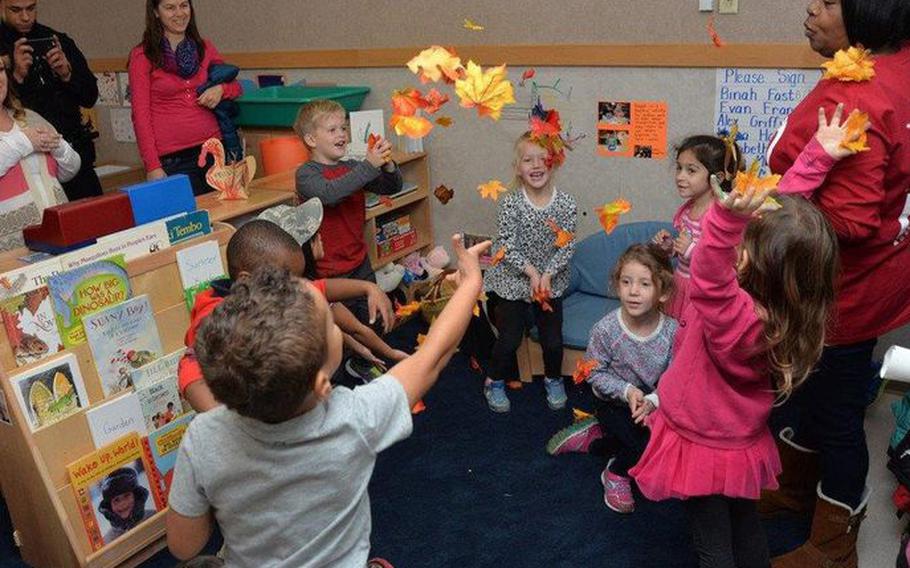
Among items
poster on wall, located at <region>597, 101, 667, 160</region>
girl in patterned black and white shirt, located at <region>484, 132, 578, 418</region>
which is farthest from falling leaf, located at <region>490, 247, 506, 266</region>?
poster on wall, located at <region>597, 101, 667, 160</region>

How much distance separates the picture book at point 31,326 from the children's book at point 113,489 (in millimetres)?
363

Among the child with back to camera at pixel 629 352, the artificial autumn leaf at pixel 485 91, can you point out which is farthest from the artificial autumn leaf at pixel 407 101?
the child with back to camera at pixel 629 352

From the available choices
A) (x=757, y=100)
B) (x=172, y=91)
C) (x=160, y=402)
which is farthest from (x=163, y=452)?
(x=757, y=100)

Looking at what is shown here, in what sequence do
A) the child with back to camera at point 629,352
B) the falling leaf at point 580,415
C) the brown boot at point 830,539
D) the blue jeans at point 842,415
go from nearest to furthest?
the blue jeans at point 842,415, the brown boot at point 830,539, the child with back to camera at point 629,352, the falling leaf at point 580,415

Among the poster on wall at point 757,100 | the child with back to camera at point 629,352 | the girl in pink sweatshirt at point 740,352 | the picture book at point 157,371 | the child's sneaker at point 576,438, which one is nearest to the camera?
the girl in pink sweatshirt at point 740,352

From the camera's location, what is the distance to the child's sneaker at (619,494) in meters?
2.76

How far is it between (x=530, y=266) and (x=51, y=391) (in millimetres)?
1917

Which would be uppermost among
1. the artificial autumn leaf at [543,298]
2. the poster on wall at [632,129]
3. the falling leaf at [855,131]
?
→ the falling leaf at [855,131]

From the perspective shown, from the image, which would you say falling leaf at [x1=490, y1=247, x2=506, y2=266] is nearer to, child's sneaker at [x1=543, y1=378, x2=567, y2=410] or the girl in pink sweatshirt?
child's sneaker at [x1=543, y1=378, x2=567, y2=410]

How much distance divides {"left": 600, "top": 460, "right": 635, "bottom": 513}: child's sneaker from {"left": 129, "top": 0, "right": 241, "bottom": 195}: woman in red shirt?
246 cm

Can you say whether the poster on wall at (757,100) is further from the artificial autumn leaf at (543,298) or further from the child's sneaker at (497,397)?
the child's sneaker at (497,397)

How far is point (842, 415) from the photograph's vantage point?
2.24m

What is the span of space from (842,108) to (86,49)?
5196mm

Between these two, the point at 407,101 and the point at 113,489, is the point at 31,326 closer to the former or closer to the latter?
the point at 113,489
